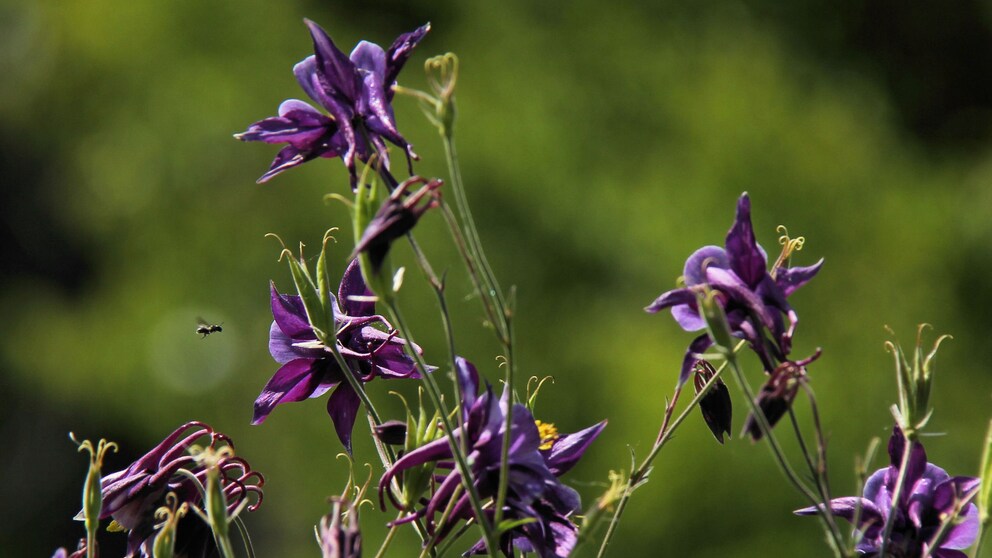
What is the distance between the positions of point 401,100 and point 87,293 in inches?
95.9

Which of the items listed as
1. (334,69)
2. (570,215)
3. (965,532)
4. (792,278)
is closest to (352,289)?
(334,69)

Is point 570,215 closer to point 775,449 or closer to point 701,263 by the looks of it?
point 701,263

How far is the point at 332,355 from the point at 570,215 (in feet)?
11.4

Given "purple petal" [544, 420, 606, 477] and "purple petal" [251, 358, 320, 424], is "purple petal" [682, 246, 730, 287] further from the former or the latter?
"purple petal" [251, 358, 320, 424]

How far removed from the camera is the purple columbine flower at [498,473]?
583 mm

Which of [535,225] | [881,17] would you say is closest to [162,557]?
[535,225]

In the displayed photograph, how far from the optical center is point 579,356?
13.1ft

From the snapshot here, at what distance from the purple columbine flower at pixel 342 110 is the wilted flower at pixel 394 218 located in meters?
0.10

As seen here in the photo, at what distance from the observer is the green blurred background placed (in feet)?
12.6

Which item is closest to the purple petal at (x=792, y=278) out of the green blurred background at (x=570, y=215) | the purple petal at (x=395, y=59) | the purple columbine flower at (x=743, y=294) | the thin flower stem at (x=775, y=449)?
the purple columbine flower at (x=743, y=294)

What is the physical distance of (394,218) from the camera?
0.52 m

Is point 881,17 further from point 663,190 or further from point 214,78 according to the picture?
point 214,78

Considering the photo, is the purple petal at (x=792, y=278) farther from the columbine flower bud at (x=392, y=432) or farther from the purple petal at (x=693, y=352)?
the columbine flower bud at (x=392, y=432)

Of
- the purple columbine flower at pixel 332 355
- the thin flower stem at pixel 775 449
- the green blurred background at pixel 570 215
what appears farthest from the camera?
the green blurred background at pixel 570 215
